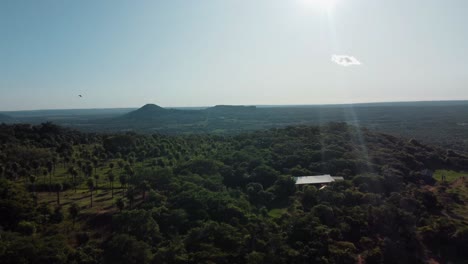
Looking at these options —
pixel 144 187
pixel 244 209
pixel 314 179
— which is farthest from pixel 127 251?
pixel 314 179

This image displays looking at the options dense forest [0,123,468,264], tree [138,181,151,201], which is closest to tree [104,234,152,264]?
dense forest [0,123,468,264]

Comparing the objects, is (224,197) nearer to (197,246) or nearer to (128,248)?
(197,246)

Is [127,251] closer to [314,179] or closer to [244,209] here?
[244,209]

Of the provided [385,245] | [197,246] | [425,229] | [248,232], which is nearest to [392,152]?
[425,229]

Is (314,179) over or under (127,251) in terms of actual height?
over

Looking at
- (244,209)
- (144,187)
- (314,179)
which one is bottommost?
(244,209)
